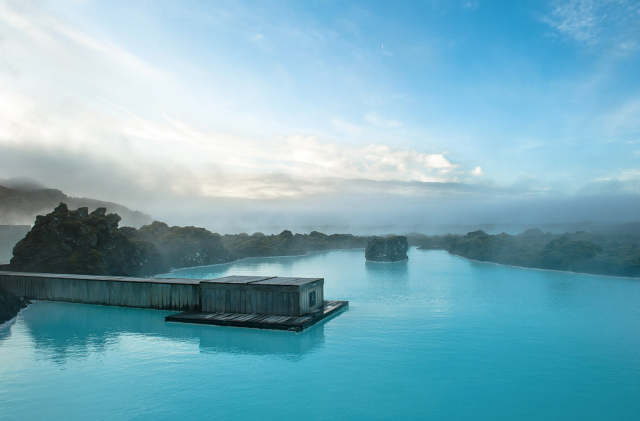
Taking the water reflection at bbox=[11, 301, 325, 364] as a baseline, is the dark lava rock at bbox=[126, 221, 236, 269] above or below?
above

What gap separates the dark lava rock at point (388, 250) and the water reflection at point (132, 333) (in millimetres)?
65422

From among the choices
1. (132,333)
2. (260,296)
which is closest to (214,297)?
(260,296)

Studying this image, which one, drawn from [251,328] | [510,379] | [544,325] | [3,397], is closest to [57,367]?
[3,397]

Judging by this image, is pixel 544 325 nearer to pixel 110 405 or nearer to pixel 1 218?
pixel 110 405

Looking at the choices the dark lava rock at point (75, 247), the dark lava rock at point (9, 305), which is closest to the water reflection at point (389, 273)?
the dark lava rock at point (75, 247)

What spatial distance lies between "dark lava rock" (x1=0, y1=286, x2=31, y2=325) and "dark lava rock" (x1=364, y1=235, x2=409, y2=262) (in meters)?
68.8

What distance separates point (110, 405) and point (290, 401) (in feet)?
19.1

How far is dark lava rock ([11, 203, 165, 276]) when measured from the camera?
38.9 meters

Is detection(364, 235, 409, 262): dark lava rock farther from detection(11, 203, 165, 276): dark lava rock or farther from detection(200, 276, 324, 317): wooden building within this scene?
detection(200, 276, 324, 317): wooden building

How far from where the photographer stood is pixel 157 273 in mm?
57094

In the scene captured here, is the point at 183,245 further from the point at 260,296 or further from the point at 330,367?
the point at 330,367

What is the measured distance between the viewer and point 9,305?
24.7 meters

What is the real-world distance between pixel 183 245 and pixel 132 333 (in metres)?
50.4

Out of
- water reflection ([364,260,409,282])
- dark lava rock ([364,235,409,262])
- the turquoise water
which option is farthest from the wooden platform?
dark lava rock ([364,235,409,262])
